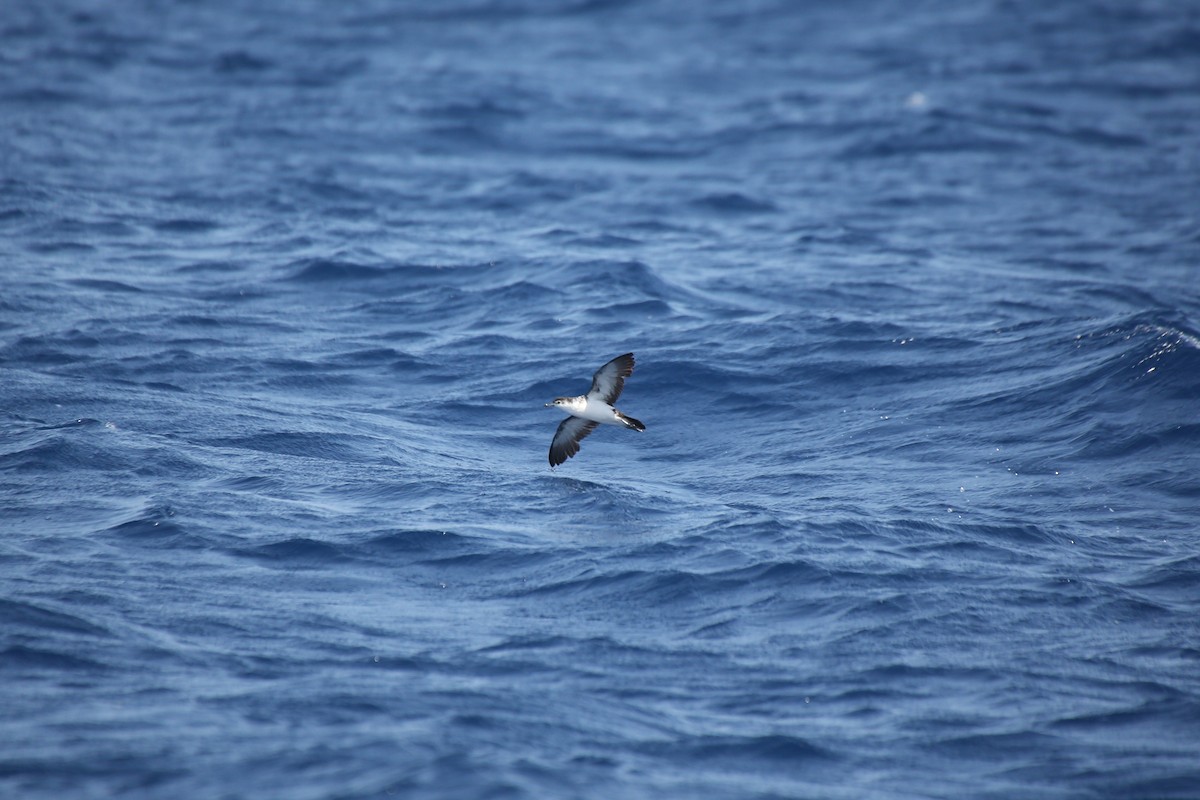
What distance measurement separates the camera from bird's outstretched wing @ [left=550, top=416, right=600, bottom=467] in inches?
522

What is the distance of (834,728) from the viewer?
8969 mm

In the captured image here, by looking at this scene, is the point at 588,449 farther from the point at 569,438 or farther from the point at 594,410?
the point at 594,410

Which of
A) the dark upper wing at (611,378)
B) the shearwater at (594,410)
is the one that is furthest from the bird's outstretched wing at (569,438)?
the dark upper wing at (611,378)

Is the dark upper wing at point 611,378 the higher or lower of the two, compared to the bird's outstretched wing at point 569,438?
higher

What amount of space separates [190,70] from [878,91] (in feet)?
57.0

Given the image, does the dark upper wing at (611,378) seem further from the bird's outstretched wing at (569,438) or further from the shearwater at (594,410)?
the bird's outstretched wing at (569,438)

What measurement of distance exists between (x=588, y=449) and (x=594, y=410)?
63.1 inches

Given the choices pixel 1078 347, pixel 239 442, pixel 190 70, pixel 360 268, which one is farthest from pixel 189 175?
pixel 1078 347

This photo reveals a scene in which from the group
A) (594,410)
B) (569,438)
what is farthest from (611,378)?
(569,438)

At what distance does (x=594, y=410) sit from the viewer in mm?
12938

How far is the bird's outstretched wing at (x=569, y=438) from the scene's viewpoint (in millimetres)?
13266

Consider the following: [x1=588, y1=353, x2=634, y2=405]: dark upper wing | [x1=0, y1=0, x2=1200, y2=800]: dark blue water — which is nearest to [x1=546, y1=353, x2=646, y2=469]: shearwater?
[x1=588, y1=353, x2=634, y2=405]: dark upper wing

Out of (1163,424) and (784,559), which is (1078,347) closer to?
(1163,424)

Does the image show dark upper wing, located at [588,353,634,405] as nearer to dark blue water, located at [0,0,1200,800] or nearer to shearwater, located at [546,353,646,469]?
shearwater, located at [546,353,646,469]
